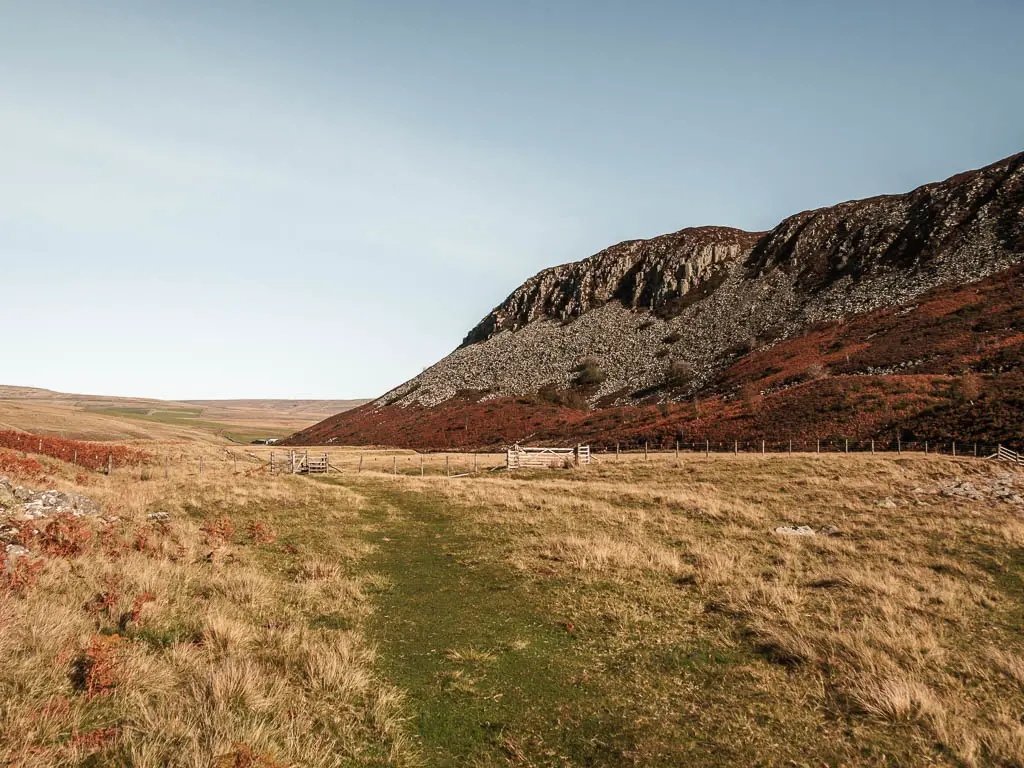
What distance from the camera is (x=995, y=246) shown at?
6906cm

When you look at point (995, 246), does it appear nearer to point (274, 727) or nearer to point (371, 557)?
point (371, 557)

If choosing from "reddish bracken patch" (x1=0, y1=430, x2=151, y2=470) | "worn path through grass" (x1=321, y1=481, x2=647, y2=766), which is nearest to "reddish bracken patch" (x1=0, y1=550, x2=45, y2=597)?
"worn path through grass" (x1=321, y1=481, x2=647, y2=766)

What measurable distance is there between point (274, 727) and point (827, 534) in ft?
56.7

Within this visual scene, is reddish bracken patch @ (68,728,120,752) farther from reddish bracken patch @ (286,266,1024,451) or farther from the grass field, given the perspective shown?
reddish bracken patch @ (286,266,1024,451)

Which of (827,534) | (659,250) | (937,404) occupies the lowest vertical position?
(827,534)

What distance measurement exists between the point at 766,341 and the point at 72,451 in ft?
244

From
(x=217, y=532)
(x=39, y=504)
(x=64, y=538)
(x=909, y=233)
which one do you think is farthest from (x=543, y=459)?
(x=909, y=233)

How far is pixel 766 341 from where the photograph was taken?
75.4m

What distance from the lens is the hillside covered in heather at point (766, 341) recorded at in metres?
45.1

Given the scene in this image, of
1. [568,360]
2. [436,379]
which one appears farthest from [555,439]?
[436,379]

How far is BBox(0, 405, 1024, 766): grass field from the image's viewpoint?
5.83 metres

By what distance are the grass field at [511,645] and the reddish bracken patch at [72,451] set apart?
14.4 metres

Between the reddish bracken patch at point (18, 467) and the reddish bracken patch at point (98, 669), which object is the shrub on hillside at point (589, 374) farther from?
the reddish bracken patch at point (98, 669)

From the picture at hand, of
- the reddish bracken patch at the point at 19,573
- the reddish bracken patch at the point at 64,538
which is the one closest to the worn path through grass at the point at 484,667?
the reddish bracken patch at the point at 19,573
